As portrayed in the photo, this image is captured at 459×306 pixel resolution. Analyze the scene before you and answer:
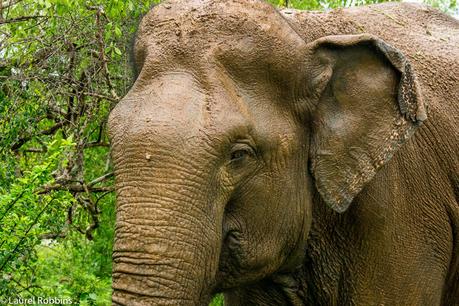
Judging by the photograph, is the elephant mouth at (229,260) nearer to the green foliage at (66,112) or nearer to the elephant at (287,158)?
the elephant at (287,158)

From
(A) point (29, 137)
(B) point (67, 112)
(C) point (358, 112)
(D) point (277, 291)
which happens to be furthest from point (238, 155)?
(B) point (67, 112)

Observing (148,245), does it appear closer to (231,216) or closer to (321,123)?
(231,216)

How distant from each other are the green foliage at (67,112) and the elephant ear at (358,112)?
1.99 m

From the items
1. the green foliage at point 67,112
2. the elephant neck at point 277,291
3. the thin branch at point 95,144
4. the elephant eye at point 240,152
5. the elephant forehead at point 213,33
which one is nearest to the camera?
the elephant eye at point 240,152

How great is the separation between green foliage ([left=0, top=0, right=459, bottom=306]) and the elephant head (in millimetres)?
1868

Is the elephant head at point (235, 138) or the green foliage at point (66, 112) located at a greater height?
the elephant head at point (235, 138)

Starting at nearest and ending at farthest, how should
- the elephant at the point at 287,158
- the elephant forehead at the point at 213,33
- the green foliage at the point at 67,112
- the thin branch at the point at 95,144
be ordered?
the elephant at the point at 287,158, the elephant forehead at the point at 213,33, the green foliage at the point at 67,112, the thin branch at the point at 95,144

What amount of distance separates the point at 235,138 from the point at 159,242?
0.57 metres

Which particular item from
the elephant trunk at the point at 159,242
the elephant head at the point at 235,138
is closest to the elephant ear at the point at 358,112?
the elephant head at the point at 235,138

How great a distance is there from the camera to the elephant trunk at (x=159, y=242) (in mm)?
3416

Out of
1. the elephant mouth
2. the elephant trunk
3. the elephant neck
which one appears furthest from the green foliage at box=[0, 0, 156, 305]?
the elephant trunk

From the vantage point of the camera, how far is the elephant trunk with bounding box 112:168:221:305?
3416 millimetres

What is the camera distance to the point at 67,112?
7.48 meters

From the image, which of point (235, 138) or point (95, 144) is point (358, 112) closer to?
point (235, 138)
